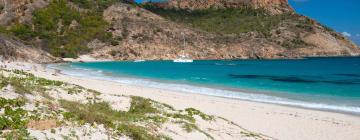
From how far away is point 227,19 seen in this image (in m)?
151

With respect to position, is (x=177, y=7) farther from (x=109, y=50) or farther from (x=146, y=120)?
(x=146, y=120)

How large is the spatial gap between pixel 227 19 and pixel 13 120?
145 metres

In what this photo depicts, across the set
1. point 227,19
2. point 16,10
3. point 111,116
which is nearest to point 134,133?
point 111,116

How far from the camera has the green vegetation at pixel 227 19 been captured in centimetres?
13638

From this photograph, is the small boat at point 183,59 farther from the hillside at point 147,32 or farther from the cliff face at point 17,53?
the cliff face at point 17,53

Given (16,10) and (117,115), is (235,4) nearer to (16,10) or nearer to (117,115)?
(16,10)

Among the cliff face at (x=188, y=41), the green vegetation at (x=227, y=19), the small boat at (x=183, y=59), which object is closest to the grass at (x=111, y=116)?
the small boat at (x=183, y=59)

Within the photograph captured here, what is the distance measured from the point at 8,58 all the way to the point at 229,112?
1605 inches

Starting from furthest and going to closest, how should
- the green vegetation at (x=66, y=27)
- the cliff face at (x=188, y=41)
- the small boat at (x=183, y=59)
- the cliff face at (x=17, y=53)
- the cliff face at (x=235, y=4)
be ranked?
the cliff face at (x=235, y=4)
the cliff face at (x=188, y=41)
the small boat at (x=183, y=59)
the green vegetation at (x=66, y=27)
the cliff face at (x=17, y=53)

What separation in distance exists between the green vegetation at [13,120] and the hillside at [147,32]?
8693cm

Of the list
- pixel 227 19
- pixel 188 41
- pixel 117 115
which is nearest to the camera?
pixel 117 115

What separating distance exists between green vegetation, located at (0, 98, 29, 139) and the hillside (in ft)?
285

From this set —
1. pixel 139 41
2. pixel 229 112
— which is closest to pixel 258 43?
pixel 139 41

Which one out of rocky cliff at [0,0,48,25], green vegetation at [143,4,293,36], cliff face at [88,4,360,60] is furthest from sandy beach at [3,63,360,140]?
green vegetation at [143,4,293,36]
